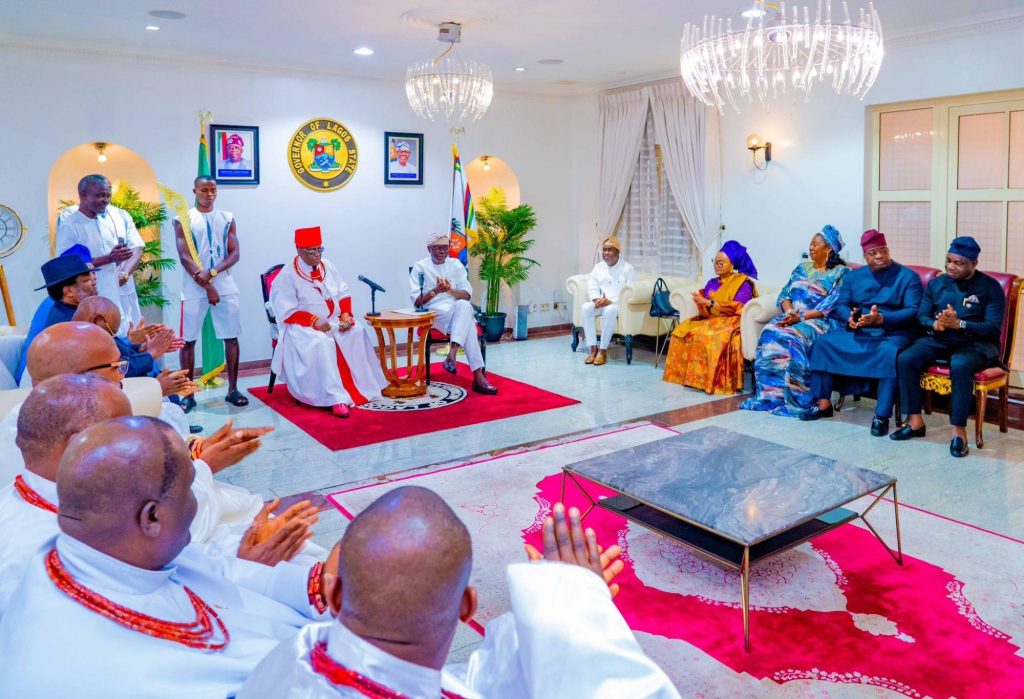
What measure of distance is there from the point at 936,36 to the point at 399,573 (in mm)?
7091

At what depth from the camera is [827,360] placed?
6113mm

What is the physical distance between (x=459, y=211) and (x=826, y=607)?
651 cm

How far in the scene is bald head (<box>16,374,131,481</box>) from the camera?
77.3 inches

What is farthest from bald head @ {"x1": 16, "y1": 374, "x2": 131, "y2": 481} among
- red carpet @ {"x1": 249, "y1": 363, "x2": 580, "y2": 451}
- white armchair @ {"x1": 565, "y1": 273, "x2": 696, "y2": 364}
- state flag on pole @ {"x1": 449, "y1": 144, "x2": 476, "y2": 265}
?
state flag on pole @ {"x1": 449, "y1": 144, "x2": 476, "y2": 265}

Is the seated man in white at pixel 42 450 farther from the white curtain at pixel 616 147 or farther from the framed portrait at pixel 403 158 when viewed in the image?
the white curtain at pixel 616 147

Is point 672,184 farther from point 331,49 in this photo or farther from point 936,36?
point 331,49

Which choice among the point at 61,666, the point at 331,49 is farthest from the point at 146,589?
the point at 331,49

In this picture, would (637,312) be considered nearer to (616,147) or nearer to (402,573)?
(616,147)

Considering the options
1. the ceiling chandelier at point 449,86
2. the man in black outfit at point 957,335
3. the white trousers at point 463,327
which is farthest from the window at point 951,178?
the white trousers at point 463,327

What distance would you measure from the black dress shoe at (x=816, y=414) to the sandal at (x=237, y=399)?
436 cm

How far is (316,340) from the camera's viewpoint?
6.56 metres

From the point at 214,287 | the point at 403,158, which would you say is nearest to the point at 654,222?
the point at 403,158

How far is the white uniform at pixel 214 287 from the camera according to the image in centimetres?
682

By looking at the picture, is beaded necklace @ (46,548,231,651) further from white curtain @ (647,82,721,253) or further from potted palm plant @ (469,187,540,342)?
potted palm plant @ (469,187,540,342)
